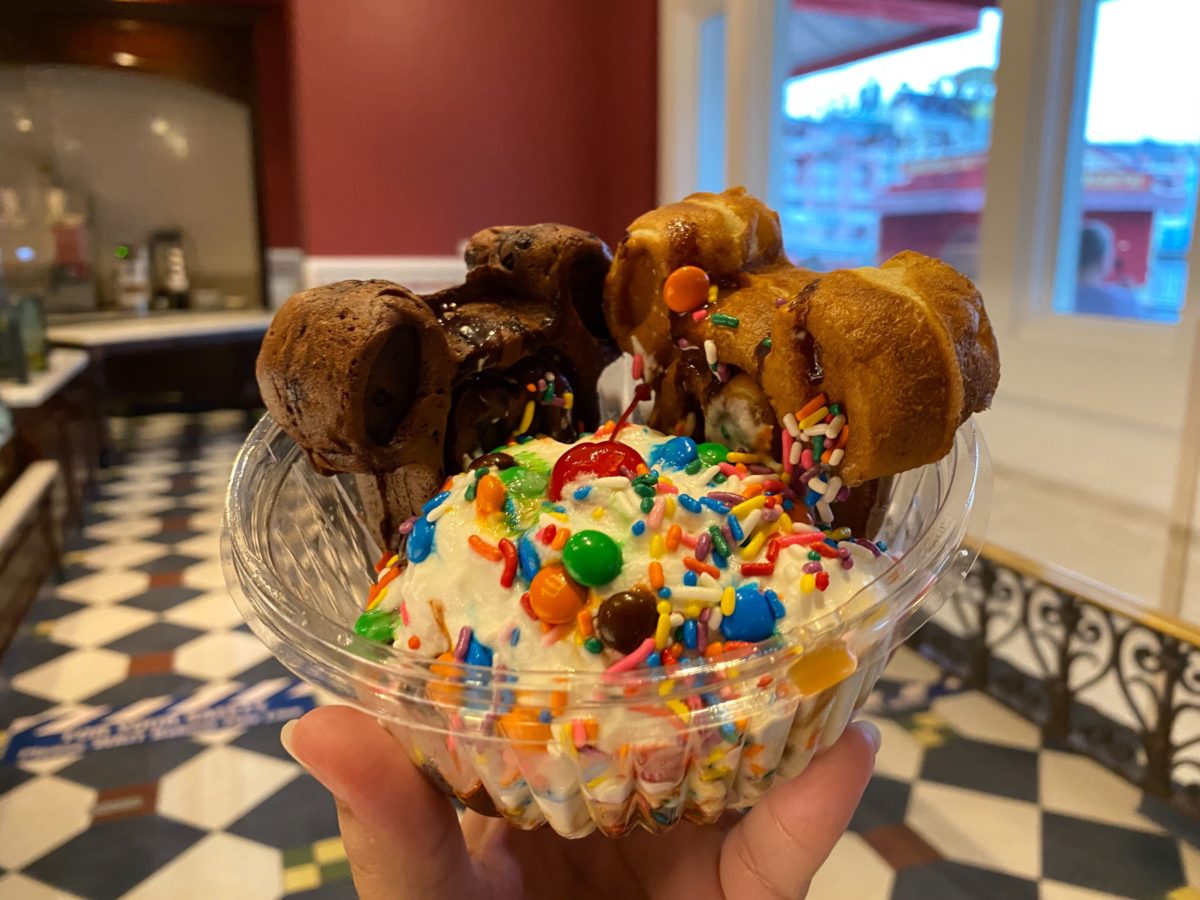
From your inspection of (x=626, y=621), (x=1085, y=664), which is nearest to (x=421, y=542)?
(x=626, y=621)

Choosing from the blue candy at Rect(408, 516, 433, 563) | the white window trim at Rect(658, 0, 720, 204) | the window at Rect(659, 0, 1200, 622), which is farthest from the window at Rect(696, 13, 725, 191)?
the blue candy at Rect(408, 516, 433, 563)

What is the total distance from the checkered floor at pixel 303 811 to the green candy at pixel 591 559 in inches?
38.9

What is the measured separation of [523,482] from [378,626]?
0.46 ft

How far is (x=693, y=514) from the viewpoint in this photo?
23.1 inches

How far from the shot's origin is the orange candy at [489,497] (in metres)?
0.60

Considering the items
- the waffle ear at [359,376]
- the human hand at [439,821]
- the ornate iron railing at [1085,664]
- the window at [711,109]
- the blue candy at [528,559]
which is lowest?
the ornate iron railing at [1085,664]

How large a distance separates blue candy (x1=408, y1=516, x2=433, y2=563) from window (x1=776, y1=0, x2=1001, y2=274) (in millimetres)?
1433

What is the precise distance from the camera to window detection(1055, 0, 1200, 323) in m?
1.35

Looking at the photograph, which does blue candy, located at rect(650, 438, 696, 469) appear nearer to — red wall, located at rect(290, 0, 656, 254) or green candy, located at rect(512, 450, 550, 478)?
green candy, located at rect(512, 450, 550, 478)

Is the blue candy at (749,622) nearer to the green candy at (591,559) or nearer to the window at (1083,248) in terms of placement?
the green candy at (591,559)

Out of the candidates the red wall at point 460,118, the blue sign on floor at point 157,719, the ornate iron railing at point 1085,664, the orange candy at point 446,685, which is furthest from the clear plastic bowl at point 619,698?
the red wall at point 460,118

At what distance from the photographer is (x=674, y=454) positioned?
644 mm

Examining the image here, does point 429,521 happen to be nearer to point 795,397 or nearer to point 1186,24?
point 795,397

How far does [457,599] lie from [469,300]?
272mm
